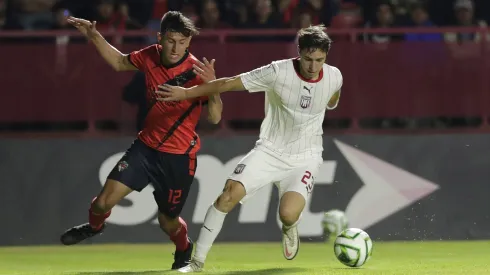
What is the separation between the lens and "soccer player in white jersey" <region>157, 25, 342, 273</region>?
9.81 meters

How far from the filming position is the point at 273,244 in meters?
13.5

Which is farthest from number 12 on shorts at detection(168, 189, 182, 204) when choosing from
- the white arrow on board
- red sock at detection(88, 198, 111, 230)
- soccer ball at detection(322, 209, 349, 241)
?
the white arrow on board

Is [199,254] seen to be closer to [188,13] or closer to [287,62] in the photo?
[287,62]

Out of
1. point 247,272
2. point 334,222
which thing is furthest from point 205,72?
point 334,222

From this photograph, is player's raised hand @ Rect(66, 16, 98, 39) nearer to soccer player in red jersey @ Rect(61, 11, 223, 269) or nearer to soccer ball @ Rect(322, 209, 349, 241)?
soccer player in red jersey @ Rect(61, 11, 223, 269)

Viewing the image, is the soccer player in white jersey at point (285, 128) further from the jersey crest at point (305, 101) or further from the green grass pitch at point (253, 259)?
the green grass pitch at point (253, 259)

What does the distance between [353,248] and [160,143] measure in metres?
1.86

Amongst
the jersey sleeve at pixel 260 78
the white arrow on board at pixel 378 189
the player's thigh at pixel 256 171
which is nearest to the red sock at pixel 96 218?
the player's thigh at pixel 256 171

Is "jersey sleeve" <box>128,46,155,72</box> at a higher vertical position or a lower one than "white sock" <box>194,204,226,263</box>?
higher

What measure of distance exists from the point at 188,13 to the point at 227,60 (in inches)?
46.3

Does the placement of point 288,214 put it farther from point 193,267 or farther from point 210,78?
point 210,78

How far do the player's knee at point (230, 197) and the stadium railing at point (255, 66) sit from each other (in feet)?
11.5

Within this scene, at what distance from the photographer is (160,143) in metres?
10.2

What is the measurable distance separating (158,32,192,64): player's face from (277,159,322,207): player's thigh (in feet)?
4.51
